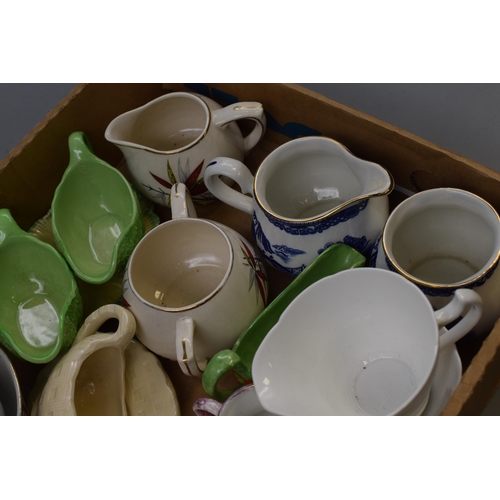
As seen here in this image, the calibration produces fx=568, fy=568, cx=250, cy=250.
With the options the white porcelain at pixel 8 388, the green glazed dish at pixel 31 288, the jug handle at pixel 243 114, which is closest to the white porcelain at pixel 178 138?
the jug handle at pixel 243 114

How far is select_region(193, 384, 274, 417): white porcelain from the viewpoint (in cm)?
52

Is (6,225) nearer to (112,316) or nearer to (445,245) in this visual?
(112,316)

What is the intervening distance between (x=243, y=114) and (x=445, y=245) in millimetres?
251

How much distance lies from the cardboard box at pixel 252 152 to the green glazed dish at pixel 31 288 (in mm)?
34

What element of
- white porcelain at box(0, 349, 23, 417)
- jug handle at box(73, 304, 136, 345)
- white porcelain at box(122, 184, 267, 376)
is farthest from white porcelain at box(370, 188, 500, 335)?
white porcelain at box(0, 349, 23, 417)

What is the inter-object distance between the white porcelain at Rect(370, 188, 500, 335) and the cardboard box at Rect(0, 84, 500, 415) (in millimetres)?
28

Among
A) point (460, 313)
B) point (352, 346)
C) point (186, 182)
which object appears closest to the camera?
point (460, 313)

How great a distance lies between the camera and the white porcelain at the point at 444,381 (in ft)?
1.55

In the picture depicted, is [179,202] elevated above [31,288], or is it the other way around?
[179,202]

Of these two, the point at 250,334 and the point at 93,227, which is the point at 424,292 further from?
the point at 93,227

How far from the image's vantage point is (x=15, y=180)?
0.64 meters

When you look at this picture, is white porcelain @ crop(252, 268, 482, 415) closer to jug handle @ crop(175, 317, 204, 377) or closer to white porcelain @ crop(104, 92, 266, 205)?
jug handle @ crop(175, 317, 204, 377)

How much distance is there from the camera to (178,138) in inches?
28.0

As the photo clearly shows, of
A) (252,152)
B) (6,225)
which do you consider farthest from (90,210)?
(252,152)
